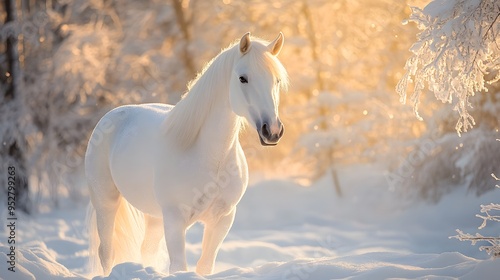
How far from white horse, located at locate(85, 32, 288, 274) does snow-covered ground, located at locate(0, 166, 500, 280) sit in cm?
43

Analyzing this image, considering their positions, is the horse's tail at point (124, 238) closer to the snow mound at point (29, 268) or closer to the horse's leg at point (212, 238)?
the snow mound at point (29, 268)

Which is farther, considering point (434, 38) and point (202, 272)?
point (202, 272)

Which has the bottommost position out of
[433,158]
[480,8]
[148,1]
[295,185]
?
[480,8]

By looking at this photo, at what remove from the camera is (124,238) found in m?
5.39

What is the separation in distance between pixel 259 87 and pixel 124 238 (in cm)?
231

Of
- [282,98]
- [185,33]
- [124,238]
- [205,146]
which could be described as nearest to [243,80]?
[205,146]

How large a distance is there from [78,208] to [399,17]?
7.85 meters

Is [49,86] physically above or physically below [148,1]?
below

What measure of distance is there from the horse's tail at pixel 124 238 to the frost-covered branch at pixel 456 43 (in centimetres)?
268

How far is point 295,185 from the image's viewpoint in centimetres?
1279

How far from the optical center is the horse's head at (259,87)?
12.3 feet

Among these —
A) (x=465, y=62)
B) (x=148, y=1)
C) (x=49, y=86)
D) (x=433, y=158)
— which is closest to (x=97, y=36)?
(x=49, y=86)

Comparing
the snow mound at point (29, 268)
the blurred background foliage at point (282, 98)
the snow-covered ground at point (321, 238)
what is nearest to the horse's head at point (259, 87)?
the snow-covered ground at point (321, 238)

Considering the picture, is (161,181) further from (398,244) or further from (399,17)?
(399,17)
